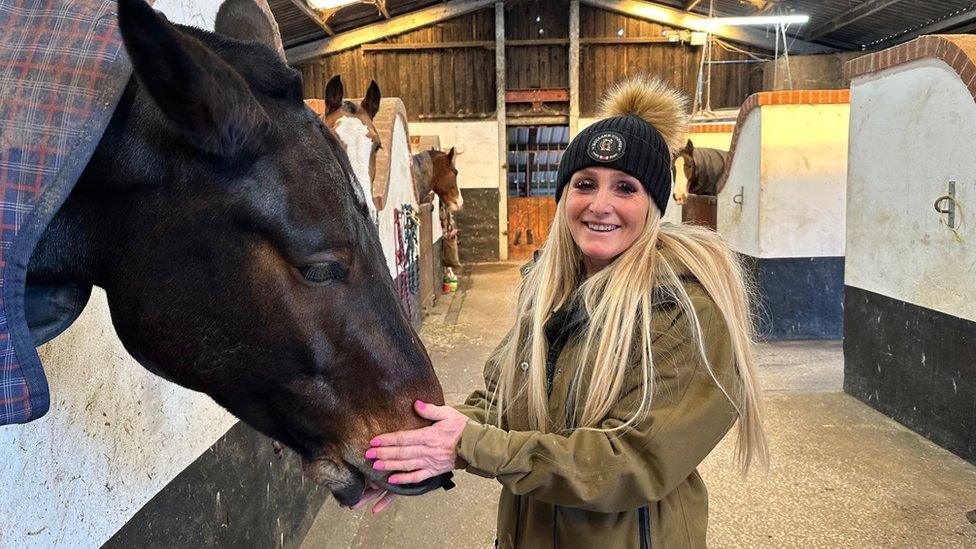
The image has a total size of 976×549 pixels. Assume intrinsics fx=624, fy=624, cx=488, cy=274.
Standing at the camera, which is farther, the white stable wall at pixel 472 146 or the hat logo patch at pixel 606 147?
the white stable wall at pixel 472 146

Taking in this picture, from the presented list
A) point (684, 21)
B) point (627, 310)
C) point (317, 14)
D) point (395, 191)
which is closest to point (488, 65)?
point (317, 14)

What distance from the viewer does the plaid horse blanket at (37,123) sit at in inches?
28.4

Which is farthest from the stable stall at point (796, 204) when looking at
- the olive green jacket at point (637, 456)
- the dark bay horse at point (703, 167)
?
the olive green jacket at point (637, 456)

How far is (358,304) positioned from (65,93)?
17.7 inches

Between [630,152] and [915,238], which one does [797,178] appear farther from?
[630,152]

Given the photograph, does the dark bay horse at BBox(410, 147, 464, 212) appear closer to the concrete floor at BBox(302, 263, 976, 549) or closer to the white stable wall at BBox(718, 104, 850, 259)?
the white stable wall at BBox(718, 104, 850, 259)

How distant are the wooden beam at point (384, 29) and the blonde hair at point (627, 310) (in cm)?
1089

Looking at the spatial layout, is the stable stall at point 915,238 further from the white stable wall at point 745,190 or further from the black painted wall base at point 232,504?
the black painted wall base at point 232,504

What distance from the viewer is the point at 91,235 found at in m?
0.85

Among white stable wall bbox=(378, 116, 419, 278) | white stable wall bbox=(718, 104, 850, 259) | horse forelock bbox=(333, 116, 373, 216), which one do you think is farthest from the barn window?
horse forelock bbox=(333, 116, 373, 216)

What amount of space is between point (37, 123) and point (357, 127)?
361cm

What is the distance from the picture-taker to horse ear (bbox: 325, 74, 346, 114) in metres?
4.34

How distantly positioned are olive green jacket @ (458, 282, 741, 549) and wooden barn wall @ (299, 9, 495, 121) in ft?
35.4

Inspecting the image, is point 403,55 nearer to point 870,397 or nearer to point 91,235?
point 870,397
